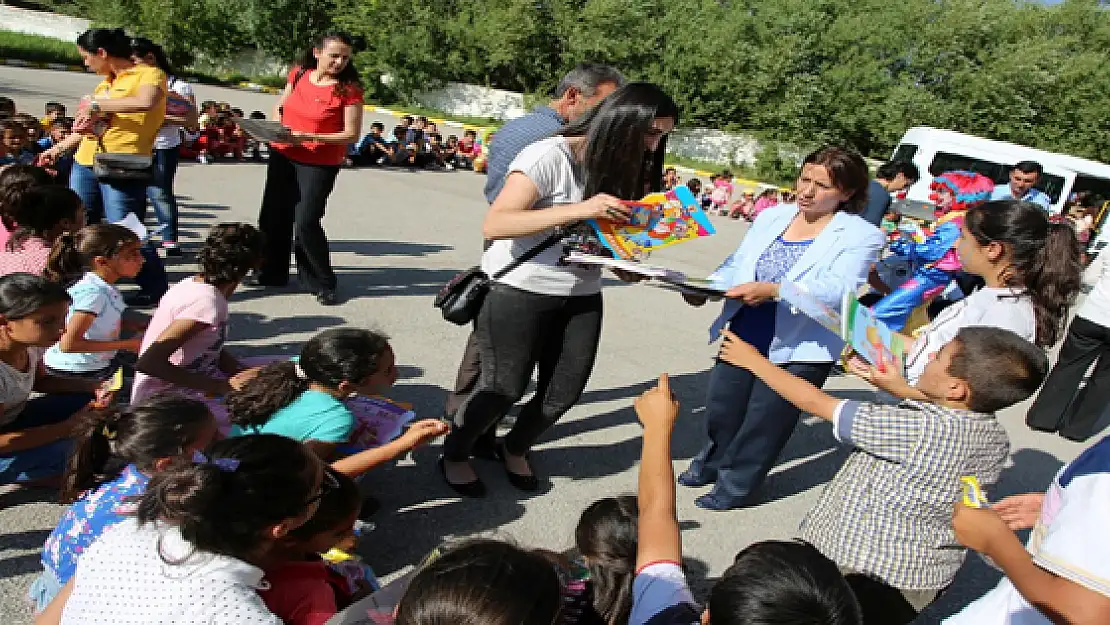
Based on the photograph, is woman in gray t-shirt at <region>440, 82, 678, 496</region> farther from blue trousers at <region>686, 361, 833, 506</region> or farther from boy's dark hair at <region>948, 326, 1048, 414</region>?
boy's dark hair at <region>948, 326, 1048, 414</region>

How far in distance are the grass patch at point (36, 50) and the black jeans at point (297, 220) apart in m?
→ 24.5

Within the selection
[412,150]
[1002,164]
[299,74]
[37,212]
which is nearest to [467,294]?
[37,212]

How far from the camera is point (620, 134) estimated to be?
2488 mm

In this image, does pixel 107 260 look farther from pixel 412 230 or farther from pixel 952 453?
pixel 412 230

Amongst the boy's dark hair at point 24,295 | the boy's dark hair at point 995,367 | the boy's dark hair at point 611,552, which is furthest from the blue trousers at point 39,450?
the boy's dark hair at point 995,367

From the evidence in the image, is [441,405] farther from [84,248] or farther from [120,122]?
[120,122]

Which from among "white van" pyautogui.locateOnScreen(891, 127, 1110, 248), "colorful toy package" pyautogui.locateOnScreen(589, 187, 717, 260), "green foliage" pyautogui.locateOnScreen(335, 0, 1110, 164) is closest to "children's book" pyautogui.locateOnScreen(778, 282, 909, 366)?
→ "colorful toy package" pyautogui.locateOnScreen(589, 187, 717, 260)

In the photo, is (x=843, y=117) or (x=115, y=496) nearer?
(x=115, y=496)

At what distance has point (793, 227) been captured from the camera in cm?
302

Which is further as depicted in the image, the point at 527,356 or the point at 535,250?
the point at 527,356

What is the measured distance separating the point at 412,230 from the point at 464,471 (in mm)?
5356

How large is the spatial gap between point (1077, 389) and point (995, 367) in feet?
12.9

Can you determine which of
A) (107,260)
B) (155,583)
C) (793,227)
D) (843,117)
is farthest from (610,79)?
(843,117)

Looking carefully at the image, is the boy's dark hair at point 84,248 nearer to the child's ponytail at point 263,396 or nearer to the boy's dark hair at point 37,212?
the boy's dark hair at point 37,212
